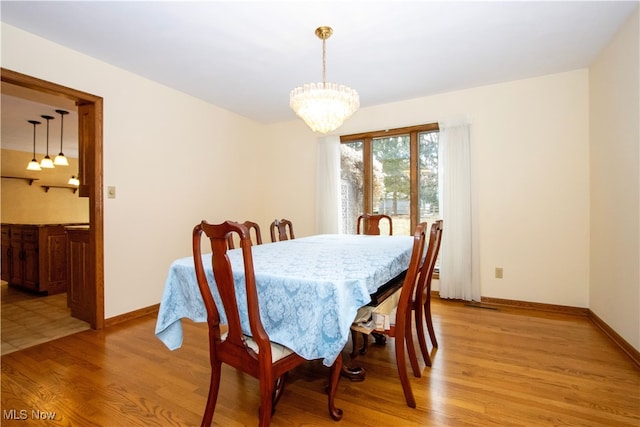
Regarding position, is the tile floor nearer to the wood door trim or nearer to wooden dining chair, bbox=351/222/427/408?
the wood door trim

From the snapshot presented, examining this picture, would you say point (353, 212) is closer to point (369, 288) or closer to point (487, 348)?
point (487, 348)

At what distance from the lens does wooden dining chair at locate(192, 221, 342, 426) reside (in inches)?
47.1

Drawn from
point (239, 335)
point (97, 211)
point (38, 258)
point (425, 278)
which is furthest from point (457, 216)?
point (38, 258)

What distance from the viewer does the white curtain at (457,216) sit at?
3.40 m

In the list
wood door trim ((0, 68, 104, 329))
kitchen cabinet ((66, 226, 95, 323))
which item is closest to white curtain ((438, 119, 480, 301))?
wood door trim ((0, 68, 104, 329))

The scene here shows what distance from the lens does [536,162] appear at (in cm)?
319

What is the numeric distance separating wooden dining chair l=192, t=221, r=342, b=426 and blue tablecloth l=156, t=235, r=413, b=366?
0.07 metres

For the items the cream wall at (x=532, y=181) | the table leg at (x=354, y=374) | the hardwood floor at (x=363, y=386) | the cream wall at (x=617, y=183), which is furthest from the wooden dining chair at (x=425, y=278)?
the cream wall at (x=532, y=181)

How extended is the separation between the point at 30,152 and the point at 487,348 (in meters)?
8.44

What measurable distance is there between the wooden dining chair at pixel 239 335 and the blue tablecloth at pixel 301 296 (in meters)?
0.07

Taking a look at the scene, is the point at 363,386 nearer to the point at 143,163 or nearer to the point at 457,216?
the point at 457,216

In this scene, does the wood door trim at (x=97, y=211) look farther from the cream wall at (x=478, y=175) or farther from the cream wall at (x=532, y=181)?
the cream wall at (x=532, y=181)

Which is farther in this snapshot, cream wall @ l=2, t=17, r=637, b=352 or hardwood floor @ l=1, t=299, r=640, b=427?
cream wall @ l=2, t=17, r=637, b=352

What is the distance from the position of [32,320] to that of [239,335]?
9.65ft
